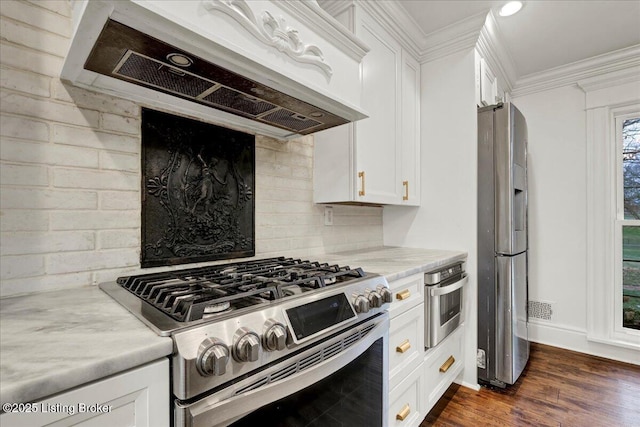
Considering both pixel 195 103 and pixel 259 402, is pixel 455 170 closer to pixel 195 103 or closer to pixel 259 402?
pixel 195 103

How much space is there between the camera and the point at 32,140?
3.17 feet

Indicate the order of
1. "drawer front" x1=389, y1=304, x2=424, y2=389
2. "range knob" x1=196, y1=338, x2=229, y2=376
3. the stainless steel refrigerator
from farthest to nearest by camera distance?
Result: the stainless steel refrigerator < "drawer front" x1=389, y1=304, x2=424, y2=389 < "range knob" x1=196, y1=338, x2=229, y2=376

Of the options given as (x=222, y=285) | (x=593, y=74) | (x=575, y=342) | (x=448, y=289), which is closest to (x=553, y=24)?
(x=593, y=74)

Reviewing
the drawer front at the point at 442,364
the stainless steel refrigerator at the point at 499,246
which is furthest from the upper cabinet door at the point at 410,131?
the drawer front at the point at 442,364

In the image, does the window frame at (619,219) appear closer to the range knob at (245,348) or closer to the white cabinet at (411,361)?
the white cabinet at (411,361)

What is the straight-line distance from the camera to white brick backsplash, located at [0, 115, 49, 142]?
921 mm

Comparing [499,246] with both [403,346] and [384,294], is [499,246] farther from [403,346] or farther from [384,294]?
[384,294]

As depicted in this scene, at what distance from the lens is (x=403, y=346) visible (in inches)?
56.3

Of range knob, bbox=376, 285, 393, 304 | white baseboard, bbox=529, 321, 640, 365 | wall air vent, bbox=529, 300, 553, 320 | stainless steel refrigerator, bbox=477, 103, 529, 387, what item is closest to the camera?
range knob, bbox=376, 285, 393, 304

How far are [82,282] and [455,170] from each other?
223 centimetres

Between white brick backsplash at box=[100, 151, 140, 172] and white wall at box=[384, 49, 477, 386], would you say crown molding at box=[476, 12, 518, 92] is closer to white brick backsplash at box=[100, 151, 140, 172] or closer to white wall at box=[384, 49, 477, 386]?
white wall at box=[384, 49, 477, 386]

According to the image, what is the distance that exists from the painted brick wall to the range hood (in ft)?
0.31

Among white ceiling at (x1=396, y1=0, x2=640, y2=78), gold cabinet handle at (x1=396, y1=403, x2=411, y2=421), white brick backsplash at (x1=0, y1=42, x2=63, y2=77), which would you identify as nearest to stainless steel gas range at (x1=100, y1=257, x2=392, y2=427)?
gold cabinet handle at (x1=396, y1=403, x2=411, y2=421)

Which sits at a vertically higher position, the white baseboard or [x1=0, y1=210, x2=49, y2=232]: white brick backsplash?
[x1=0, y1=210, x2=49, y2=232]: white brick backsplash
